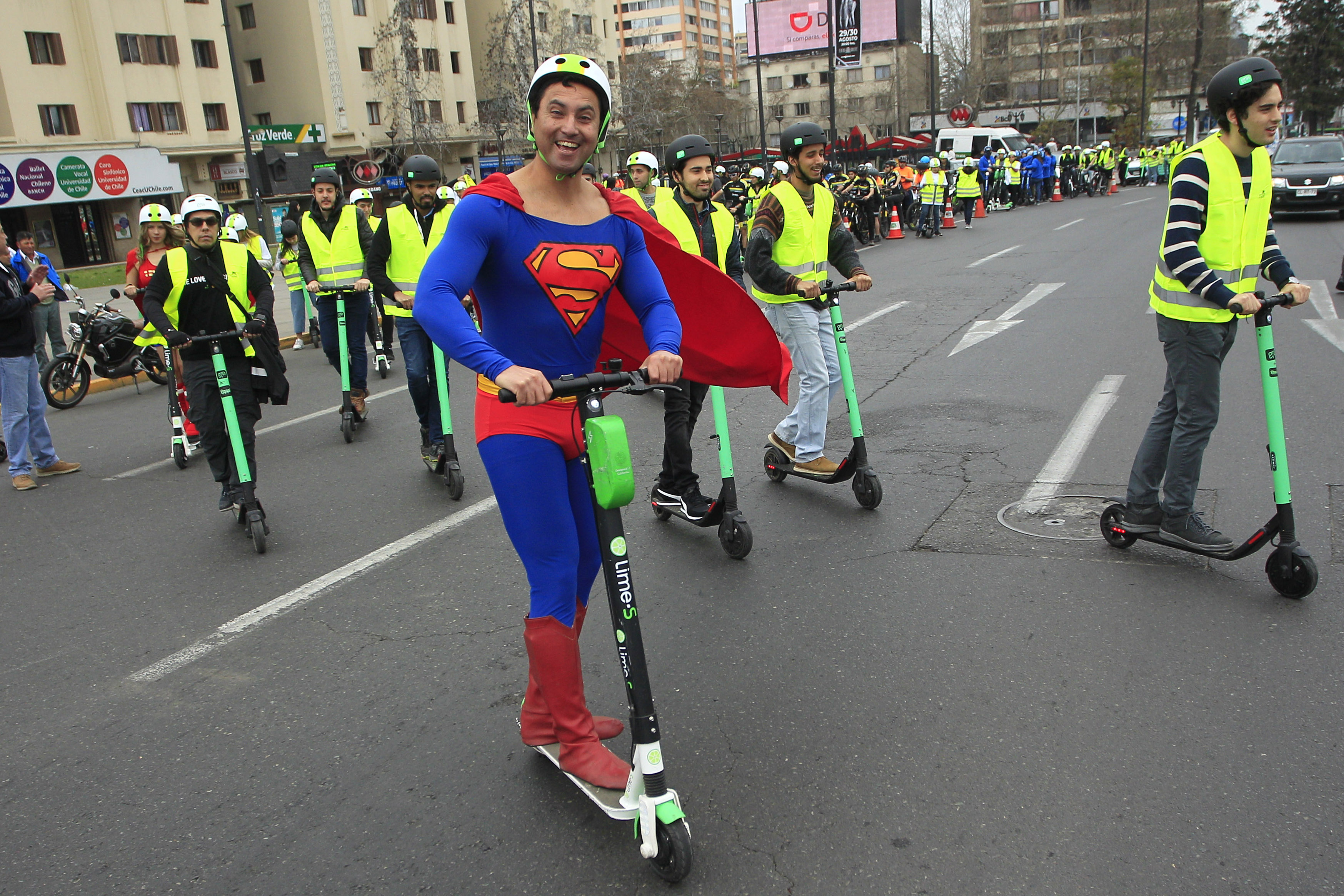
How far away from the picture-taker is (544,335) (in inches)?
121

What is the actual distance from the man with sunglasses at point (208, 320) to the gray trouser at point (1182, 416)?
4888 millimetres

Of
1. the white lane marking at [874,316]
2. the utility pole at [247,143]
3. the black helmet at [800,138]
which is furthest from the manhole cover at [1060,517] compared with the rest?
the utility pole at [247,143]

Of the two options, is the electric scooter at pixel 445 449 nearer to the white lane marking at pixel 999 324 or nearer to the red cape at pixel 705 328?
the red cape at pixel 705 328

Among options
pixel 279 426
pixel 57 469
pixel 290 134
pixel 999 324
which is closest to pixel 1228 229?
pixel 279 426

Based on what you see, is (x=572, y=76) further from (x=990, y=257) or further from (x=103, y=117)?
(x=103, y=117)

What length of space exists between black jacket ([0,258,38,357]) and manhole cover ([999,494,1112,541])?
22.3 feet

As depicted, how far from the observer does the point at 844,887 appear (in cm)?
274

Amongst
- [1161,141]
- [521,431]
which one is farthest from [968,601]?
[1161,141]

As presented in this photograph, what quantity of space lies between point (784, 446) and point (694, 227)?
4.81 feet

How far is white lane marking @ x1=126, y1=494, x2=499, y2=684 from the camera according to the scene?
174 inches

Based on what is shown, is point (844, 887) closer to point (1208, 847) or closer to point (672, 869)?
point (672, 869)

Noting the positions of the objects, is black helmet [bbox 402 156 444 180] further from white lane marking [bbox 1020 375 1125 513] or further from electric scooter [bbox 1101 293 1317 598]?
electric scooter [bbox 1101 293 1317 598]

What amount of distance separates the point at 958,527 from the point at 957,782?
7.93 feet

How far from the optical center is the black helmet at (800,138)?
18.9ft
